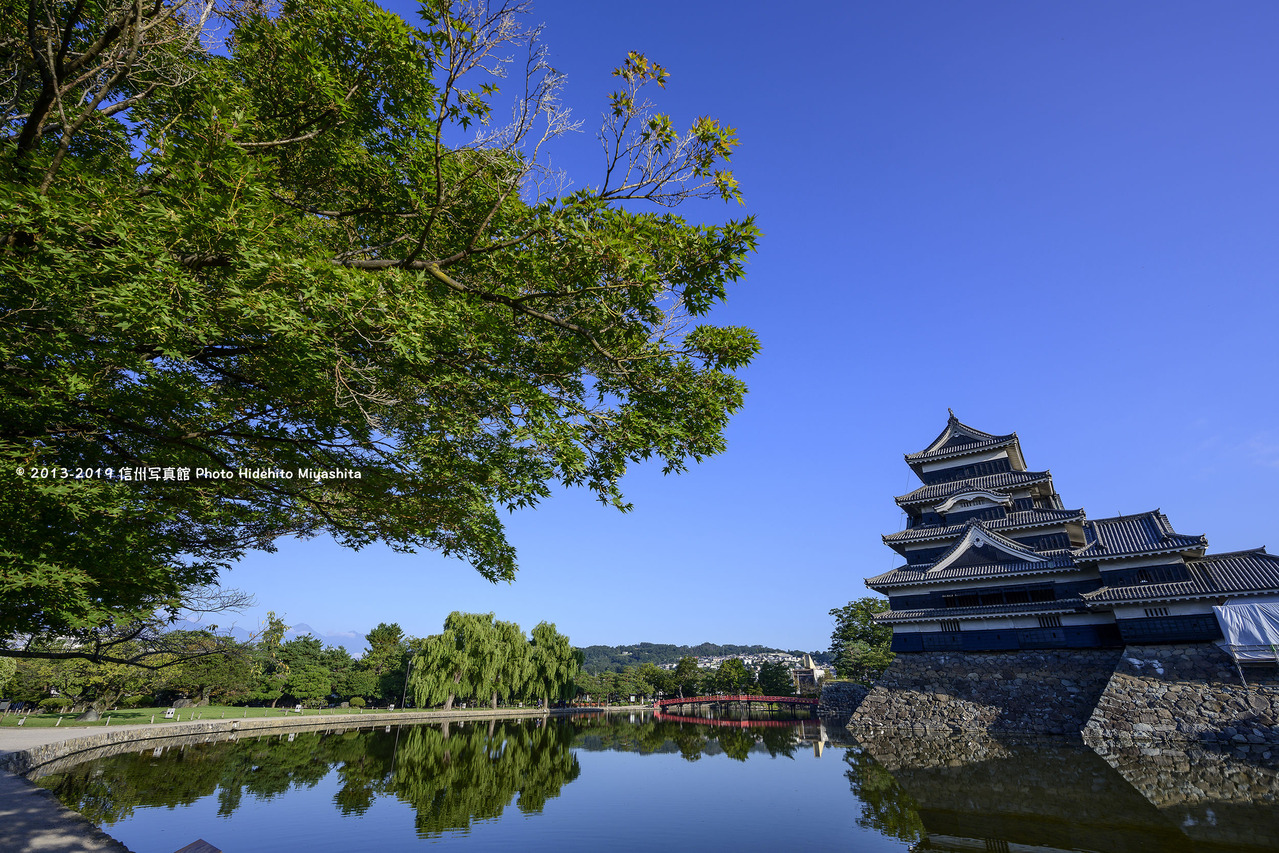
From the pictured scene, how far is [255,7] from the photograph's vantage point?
5996mm

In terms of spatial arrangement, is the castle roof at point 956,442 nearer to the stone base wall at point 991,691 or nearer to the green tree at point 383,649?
the stone base wall at point 991,691

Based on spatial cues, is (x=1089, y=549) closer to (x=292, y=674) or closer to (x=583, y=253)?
(x=583, y=253)

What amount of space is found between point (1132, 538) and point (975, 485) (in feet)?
22.4

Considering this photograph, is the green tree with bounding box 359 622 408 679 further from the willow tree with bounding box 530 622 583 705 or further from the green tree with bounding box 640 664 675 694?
the green tree with bounding box 640 664 675 694

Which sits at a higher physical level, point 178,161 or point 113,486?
point 178,161

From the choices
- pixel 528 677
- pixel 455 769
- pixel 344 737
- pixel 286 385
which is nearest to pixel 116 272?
pixel 286 385

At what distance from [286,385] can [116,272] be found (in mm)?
1650

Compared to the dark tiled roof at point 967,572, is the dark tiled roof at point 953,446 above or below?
above

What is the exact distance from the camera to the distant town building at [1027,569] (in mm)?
19109

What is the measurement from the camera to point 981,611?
76.1 feet

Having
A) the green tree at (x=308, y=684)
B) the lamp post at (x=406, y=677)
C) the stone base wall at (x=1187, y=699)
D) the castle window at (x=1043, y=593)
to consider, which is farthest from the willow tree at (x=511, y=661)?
the stone base wall at (x=1187, y=699)

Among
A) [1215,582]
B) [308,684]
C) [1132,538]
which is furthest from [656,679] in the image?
[1215,582]

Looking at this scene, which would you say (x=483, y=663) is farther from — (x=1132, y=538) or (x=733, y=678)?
(x=1132, y=538)

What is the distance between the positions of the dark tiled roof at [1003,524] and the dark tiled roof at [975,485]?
132 centimetres
